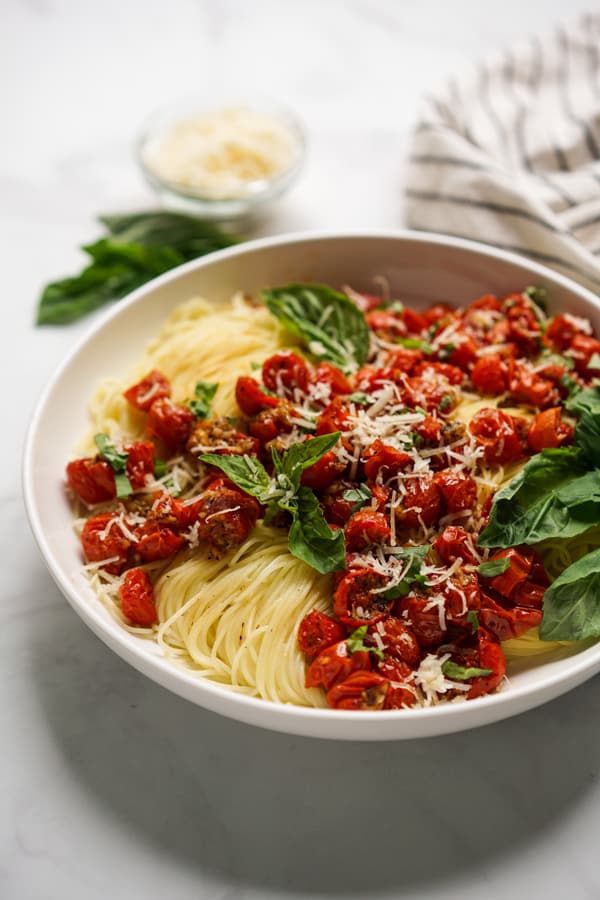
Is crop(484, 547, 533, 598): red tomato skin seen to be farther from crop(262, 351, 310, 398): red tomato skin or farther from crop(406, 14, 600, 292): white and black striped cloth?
crop(406, 14, 600, 292): white and black striped cloth

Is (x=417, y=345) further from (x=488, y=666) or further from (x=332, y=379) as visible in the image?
(x=488, y=666)

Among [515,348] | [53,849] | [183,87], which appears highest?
[183,87]

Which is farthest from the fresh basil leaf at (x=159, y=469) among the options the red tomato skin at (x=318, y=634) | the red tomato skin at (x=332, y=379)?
the red tomato skin at (x=318, y=634)

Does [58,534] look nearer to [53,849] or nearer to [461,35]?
[53,849]

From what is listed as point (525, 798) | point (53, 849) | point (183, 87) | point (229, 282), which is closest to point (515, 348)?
point (229, 282)

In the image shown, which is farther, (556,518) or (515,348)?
(515,348)

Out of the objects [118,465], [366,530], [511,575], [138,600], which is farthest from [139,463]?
[511,575]
